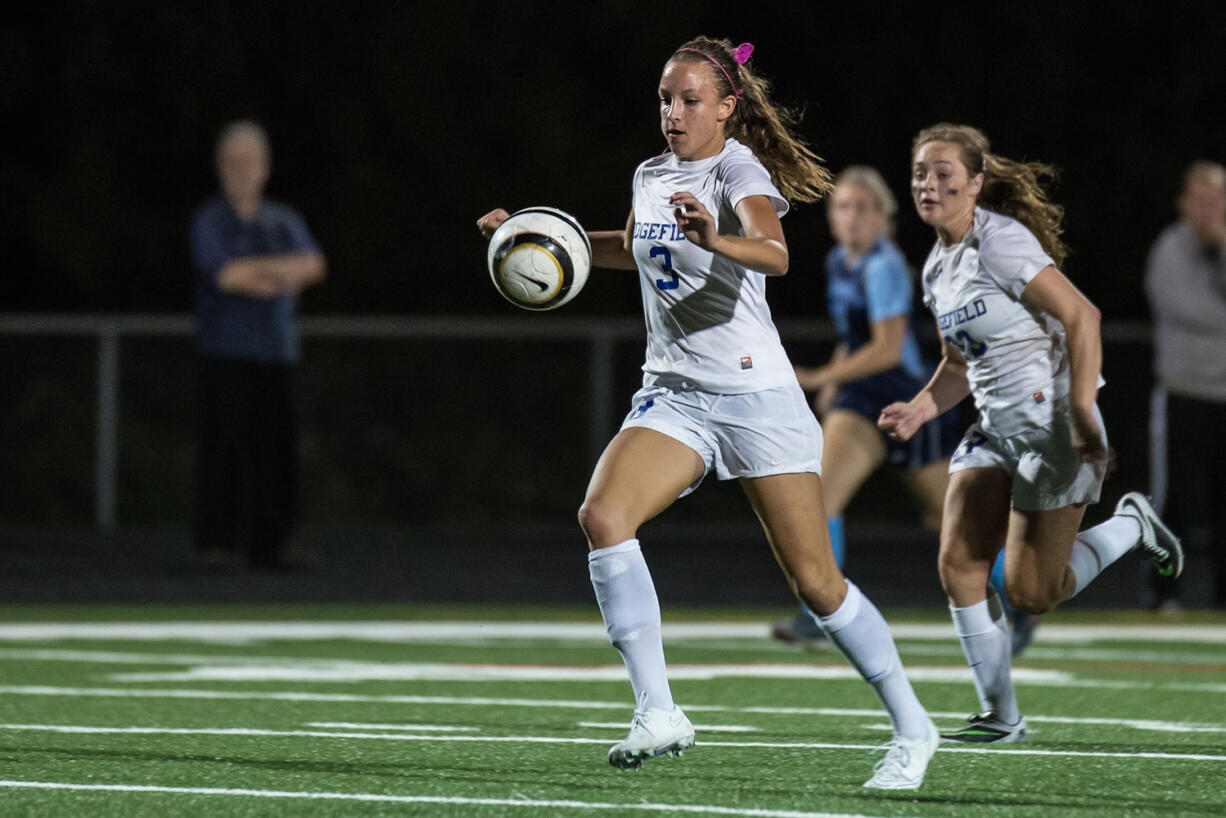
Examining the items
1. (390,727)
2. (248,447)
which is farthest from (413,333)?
(390,727)

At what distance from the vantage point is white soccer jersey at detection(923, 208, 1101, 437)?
8.17 m

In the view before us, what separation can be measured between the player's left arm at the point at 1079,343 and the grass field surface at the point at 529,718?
1.04m

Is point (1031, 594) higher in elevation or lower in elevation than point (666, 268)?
lower

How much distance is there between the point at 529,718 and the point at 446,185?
15.0 m

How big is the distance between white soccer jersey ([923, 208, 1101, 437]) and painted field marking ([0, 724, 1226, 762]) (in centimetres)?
112

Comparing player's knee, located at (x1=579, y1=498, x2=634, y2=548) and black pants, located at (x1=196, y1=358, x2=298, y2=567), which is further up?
player's knee, located at (x1=579, y1=498, x2=634, y2=548)

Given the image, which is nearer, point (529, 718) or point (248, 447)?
point (529, 718)

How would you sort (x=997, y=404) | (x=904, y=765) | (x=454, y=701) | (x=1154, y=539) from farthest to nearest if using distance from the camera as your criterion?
(x=454, y=701) < (x=1154, y=539) < (x=997, y=404) < (x=904, y=765)

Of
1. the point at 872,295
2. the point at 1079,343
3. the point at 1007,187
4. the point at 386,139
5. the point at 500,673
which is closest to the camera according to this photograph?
the point at 1079,343

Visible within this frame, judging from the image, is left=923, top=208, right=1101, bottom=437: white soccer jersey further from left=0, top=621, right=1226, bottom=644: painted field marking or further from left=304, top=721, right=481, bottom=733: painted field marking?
left=0, top=621, right=1226, bottom=644: painted field marking

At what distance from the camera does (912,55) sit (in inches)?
996

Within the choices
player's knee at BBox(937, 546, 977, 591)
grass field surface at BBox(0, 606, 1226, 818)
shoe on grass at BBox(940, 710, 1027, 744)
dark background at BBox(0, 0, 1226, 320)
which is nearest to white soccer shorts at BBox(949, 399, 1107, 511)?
player's knee at BBox(937, 546, 977, 591)

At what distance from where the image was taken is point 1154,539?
9141 mm

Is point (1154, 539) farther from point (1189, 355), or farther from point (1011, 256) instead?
point (1189, 355)
